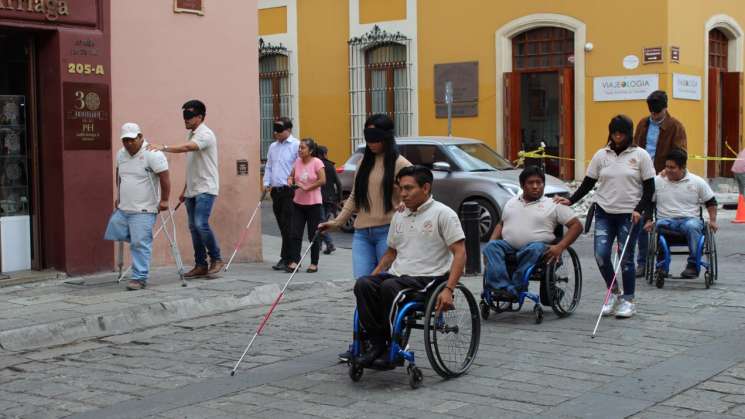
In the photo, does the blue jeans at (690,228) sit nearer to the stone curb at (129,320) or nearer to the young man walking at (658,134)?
the young man walking at (658,134)

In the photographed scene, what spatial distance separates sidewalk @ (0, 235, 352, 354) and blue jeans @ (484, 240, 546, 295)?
2.73 m

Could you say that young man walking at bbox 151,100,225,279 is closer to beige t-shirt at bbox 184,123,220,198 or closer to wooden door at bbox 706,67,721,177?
beige t-shirt at bbox 184,123,220,198

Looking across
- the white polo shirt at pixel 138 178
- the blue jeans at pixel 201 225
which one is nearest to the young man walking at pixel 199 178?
the blue jeans at pixel 201 225

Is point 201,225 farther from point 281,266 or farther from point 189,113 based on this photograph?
point 281,266

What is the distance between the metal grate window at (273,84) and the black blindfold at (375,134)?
64.1ft

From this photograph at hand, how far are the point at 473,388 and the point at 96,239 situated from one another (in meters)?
5.92

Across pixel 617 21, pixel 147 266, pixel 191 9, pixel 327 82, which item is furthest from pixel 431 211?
pixel 327 82

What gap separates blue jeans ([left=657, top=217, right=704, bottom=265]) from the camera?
10969mm

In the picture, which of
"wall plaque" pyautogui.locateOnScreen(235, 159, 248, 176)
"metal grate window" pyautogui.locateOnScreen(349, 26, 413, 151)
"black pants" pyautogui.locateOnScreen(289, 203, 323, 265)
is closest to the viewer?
"black pants" pyautogui.locateOnScreen(289, 203, 323, 265)

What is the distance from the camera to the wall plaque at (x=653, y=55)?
21181 mm

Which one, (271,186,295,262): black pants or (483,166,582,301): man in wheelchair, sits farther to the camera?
(271,186,295,262): black pants

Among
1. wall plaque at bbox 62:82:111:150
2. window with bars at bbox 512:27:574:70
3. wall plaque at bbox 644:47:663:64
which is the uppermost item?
window with bars at bbox 512:27:574:70

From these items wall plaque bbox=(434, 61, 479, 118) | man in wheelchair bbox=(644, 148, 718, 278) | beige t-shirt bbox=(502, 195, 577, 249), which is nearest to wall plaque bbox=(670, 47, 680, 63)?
wall plaque bbox=(434, 61, 479, 118)

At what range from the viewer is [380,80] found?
2538 cm
